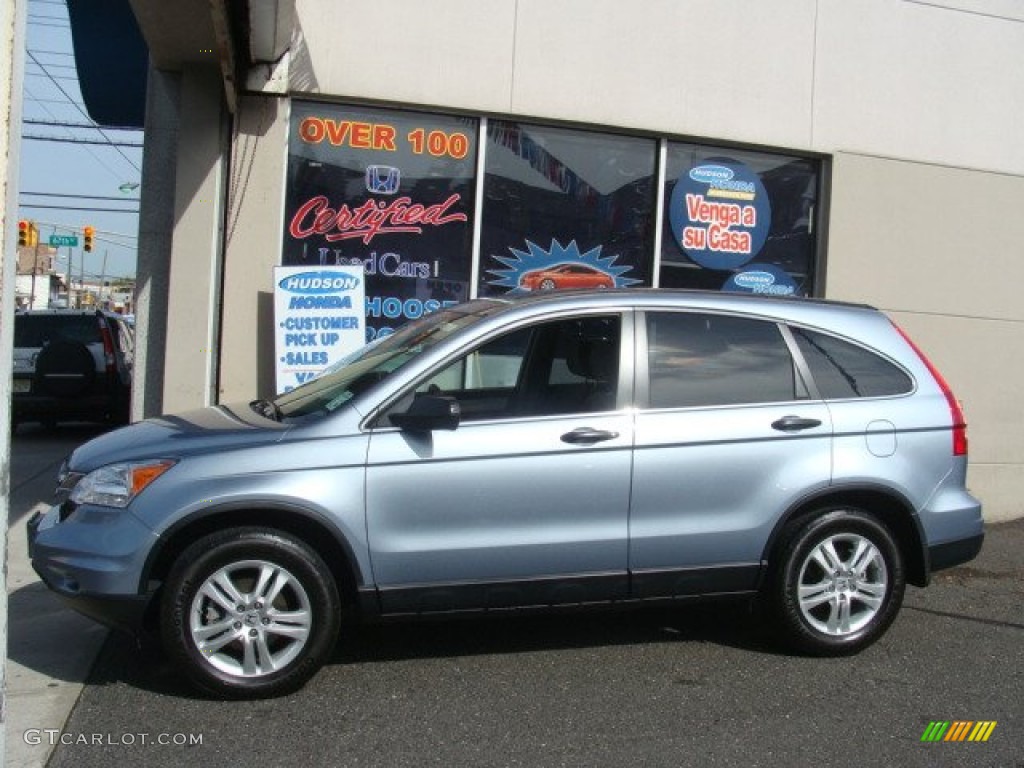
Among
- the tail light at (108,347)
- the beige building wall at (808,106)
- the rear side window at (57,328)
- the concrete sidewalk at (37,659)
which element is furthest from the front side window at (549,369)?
the rear side window at (57,328)

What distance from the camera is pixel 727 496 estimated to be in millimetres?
5156

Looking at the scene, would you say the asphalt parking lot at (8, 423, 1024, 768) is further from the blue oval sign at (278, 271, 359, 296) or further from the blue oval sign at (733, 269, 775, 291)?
the blue oval sign at (733, 269, 775, 291)

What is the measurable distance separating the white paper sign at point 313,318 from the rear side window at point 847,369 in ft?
12.7

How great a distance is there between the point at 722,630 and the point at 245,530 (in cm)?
273

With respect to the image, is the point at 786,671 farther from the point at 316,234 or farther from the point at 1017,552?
the point at 316,234

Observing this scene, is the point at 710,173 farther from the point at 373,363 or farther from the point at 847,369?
the point at 373,363

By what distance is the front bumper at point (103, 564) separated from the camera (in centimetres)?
452

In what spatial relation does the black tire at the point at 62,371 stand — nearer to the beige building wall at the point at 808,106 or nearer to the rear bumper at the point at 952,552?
the beige building wall at the point at 808,106

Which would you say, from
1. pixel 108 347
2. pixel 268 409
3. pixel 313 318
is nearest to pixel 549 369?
pixel 268 409

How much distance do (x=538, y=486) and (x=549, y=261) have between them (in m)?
4.58

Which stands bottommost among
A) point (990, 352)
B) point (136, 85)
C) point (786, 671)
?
point (786, 671)

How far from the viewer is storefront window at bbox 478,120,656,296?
9039 millimetres

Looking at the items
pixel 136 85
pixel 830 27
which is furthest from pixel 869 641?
pixel 136 85

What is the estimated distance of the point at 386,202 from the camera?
879 centimetres
